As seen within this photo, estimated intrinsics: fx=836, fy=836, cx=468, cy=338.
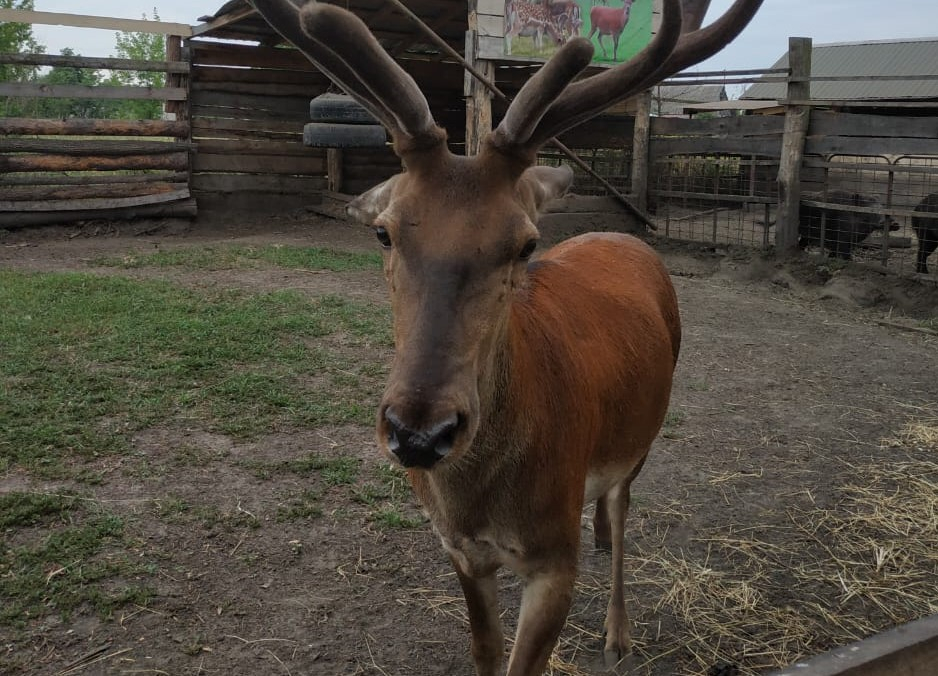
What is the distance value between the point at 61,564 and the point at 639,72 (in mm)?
3150

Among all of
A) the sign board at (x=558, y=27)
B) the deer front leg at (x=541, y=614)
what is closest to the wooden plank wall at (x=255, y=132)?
the sign board at (x=558, y=27)

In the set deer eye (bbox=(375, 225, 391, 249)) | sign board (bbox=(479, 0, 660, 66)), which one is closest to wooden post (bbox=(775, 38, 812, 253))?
sign board (bbox=(479, 0, 660, 66))

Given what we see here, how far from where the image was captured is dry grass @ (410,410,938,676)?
356 centimetres

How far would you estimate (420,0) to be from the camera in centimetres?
1345

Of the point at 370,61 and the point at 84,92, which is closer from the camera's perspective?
the point at 370,61

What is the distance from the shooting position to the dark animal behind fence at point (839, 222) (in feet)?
35.8

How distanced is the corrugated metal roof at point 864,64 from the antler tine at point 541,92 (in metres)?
37.8

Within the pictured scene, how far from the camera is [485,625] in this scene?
3.00 metres

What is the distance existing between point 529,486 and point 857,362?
5.91 meters

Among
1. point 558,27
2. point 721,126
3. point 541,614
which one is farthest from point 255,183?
point 541,614

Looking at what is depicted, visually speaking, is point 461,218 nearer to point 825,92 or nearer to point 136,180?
point 136,180

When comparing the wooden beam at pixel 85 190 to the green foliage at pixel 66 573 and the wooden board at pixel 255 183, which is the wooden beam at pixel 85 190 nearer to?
the wooden board at pixel 255 183

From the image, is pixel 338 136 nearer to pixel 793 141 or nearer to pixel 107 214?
pixel 793 141

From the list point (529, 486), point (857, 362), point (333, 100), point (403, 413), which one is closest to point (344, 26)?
point (403, 413)
